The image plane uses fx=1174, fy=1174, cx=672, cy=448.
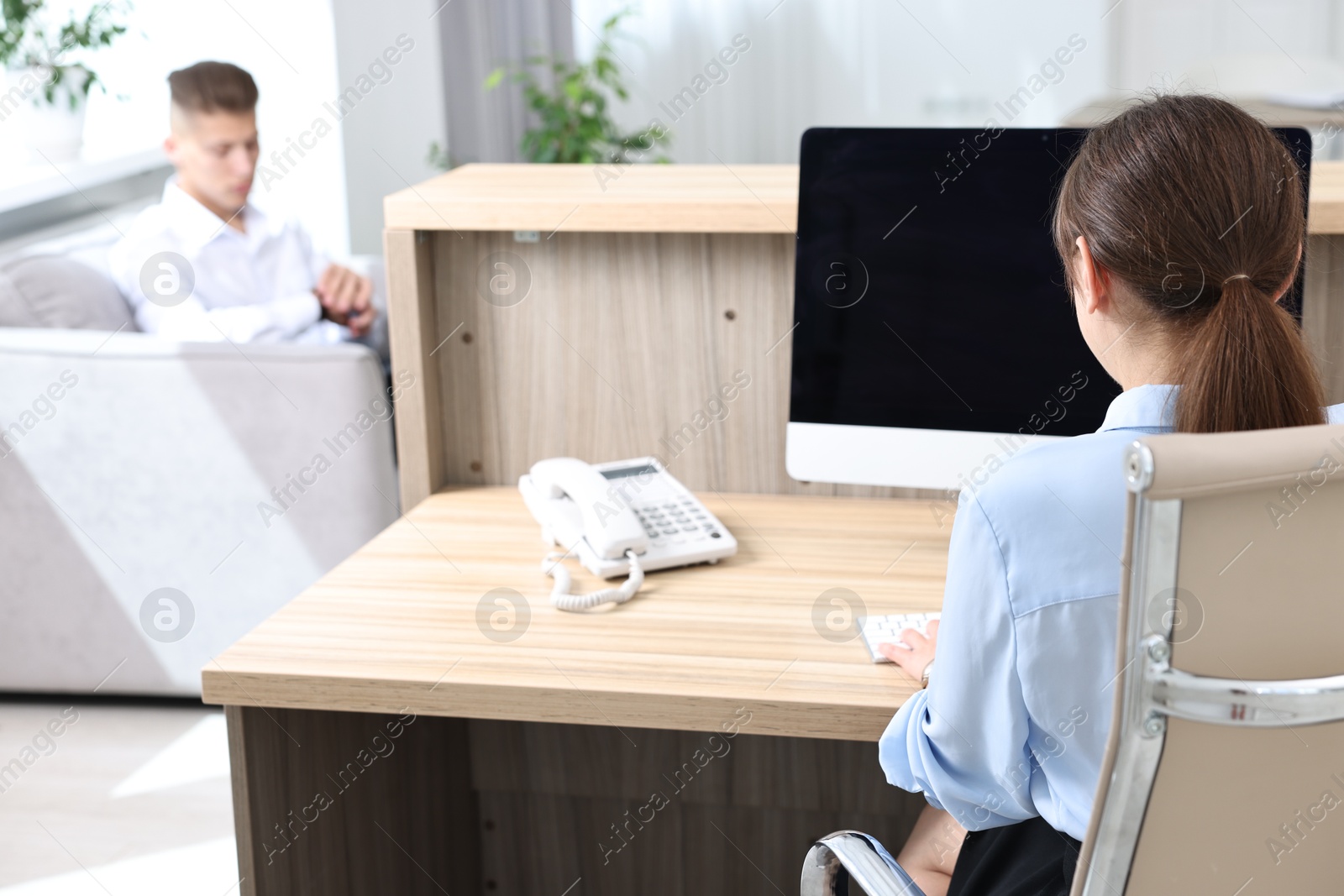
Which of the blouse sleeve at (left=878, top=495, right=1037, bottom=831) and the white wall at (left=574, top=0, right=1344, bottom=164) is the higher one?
the white wall at (left=574, top=0, right=1344, bottom=164)

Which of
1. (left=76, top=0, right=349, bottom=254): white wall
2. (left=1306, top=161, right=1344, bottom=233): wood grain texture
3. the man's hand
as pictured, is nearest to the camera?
(left=1306, top=161, right=1344, bottom=233): wood grain texture

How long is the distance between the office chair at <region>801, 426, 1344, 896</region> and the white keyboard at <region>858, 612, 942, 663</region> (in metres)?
0.44

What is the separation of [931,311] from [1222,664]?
0.74 metres

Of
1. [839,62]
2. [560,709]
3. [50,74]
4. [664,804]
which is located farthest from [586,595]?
[839,62]

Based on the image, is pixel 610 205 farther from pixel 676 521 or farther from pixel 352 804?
A: pixel 352 804

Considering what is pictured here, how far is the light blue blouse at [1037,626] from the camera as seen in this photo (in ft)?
2.51

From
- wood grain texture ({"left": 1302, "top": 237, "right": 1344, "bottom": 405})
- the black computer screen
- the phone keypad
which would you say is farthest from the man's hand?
wood grain texture ({"left": 1302, "top": 237, "right": 1344, "bottom": 405})

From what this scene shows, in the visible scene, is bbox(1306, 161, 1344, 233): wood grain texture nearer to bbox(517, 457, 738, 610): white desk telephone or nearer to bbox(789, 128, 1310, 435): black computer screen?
bbox(789, 128, 1310, 435): black computer screen

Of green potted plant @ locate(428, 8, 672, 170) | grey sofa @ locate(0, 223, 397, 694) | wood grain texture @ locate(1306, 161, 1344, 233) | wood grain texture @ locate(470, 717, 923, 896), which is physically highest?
green potted plant @ locate(428, 8, 672, 170)

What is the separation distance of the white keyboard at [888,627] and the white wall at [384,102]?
4.05 meters

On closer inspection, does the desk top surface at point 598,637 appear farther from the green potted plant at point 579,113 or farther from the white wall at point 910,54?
the white wall at point 910,54

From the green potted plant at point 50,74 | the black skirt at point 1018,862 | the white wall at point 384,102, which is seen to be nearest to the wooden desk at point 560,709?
the black skirt at point 1018,862

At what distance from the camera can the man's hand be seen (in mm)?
2957

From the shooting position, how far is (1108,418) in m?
0.85
